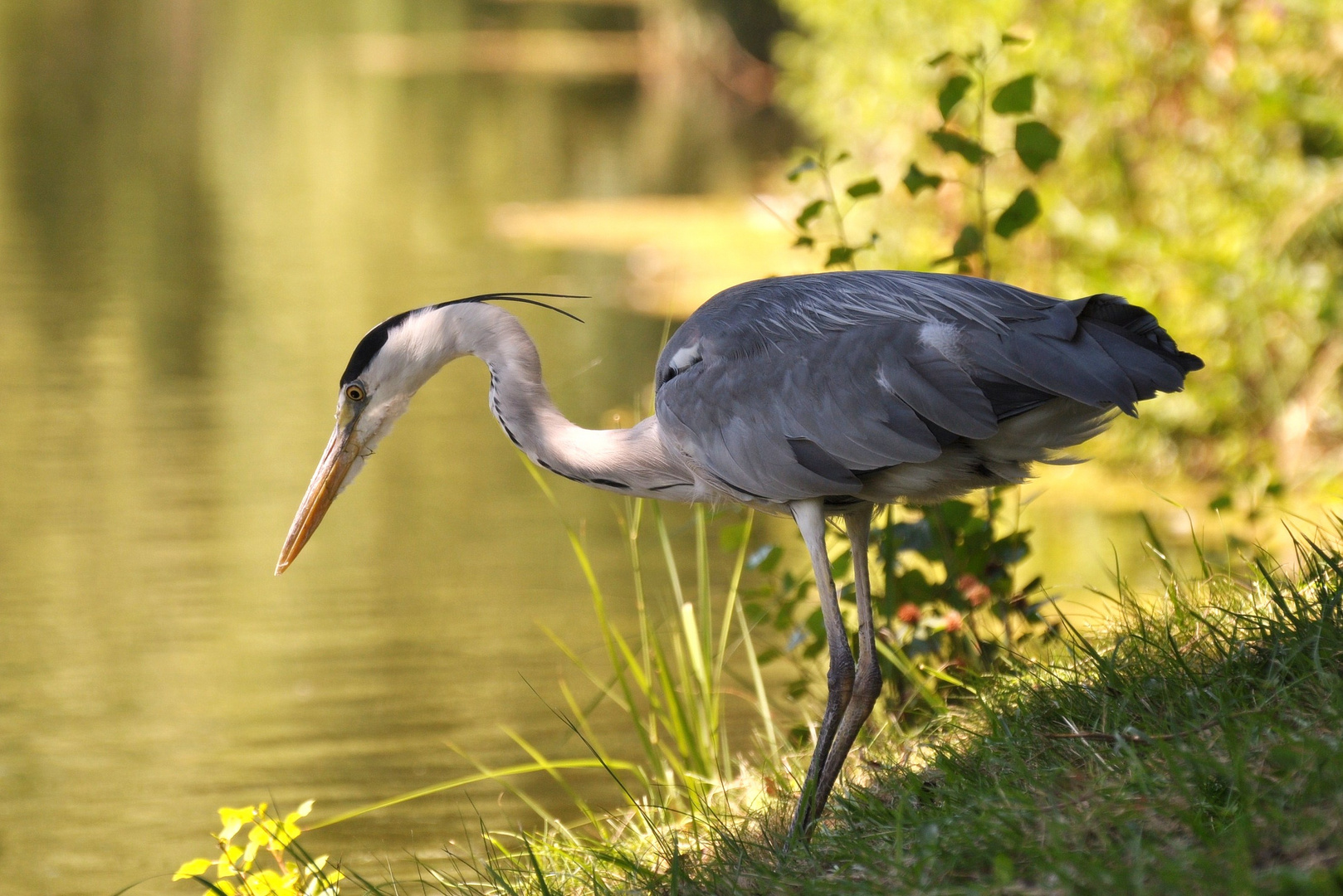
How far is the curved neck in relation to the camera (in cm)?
393

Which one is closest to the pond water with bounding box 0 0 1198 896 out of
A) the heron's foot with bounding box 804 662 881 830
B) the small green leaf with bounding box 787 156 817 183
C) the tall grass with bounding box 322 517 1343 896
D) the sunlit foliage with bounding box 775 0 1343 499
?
the sunlit foliage with bounding box 775 0 1343 499

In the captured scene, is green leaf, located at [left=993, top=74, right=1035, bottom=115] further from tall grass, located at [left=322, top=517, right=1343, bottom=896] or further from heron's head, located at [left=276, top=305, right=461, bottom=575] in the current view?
heron's head, located at [left=276, top=305, right=461, bottom=575]

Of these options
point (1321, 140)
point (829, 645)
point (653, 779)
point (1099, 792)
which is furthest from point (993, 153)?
point (1321, 140)

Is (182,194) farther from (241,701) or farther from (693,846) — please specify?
(693,846)

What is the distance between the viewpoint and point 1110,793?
2838mm

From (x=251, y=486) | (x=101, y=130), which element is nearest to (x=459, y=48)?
(x=101, y=130)

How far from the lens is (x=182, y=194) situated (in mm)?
19938

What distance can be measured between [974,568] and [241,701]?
138 inches

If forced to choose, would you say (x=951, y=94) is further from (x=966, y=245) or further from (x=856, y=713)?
(x=856, y=713)

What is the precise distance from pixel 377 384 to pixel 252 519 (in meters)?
5.03

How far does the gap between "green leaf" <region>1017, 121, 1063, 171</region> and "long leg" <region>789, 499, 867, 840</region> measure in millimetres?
1788

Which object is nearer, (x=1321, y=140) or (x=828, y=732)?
(x=828, y=732)

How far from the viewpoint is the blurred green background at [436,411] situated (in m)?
6.42

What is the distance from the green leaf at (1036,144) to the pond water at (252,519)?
212 cm
